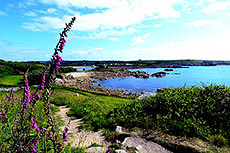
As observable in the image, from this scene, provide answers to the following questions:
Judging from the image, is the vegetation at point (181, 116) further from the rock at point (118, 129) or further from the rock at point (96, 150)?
the rock at point (96, 150)

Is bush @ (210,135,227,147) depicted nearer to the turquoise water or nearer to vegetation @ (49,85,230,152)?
vegetation @ (49,85,230,152)

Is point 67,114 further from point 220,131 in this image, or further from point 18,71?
point 18,71

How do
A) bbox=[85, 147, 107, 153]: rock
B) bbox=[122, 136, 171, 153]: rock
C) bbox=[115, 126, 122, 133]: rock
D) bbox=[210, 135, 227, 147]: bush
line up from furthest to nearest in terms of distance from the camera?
bbox=[115, 126, 122, 133]: rock → bbox=[210, 135, 227, 147]: bush → bbox=[122, 136, 171, 153]: rock → bbox=[85, 147, 107, 153]: rock

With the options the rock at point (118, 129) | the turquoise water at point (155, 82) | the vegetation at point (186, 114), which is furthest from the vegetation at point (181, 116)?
the turquoise water at point (155, 82)

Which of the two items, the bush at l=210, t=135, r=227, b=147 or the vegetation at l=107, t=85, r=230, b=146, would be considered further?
the vegetation at l=107, t=85, r=230, b=146

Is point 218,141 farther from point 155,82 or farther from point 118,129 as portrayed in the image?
point 155,82

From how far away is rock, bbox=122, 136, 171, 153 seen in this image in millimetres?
5512

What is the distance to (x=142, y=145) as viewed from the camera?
19.1 feet

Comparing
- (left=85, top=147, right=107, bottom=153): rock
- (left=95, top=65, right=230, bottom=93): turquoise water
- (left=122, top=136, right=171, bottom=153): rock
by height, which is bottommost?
(left=95, top=65, right=230, bottom=93): turquoise water

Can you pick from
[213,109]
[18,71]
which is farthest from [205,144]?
[18,71]

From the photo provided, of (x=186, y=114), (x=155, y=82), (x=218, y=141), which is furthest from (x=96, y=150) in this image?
(x=155, y=82)

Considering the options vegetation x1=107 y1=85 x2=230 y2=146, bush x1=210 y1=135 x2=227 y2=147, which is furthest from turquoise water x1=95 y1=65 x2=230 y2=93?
bush x1=210 y1=135 x2=227 y2=147

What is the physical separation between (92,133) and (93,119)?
1.47 meters

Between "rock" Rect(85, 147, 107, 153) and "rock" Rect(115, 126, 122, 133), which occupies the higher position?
"rock" Rect(85, 147, 107, 153)
